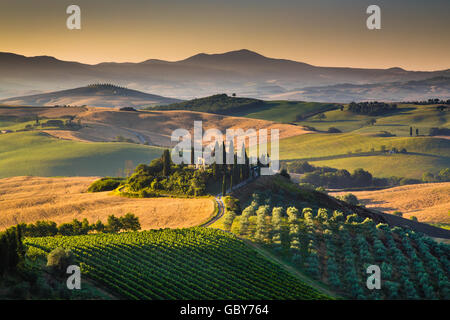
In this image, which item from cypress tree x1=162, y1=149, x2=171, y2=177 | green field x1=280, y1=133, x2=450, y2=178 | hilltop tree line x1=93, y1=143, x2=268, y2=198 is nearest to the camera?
hilltop tree line x1=93, y1=143, x2=268, y2=198

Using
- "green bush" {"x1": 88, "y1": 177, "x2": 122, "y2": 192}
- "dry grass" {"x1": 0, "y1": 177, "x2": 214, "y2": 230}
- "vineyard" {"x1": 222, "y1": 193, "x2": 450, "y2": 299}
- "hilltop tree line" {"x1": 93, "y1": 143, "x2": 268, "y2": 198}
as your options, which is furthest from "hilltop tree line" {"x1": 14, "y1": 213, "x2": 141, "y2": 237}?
"green bush" {"x1": 88, "y1": 177, "x2": 122, "y2": 192}

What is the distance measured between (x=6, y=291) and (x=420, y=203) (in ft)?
376

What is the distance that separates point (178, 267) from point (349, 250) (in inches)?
879

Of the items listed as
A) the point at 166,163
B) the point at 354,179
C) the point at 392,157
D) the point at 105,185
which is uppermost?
the point at 166,163

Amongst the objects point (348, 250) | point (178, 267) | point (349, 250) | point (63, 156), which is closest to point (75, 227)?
point (178, 267)

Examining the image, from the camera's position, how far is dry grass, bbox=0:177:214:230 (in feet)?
229

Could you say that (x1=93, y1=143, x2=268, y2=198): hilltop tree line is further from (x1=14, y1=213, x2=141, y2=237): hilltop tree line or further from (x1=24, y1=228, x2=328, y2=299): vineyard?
(x1=24, y1=228, x2=328, y2=299): vineyard

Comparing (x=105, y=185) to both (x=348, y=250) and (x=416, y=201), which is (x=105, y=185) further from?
(x=416, y=201)

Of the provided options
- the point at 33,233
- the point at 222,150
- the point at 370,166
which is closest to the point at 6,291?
the point at 33,233

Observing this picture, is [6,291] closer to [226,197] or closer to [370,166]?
[226,197]

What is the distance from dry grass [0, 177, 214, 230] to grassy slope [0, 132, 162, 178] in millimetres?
41076

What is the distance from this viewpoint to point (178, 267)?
44.3 metres

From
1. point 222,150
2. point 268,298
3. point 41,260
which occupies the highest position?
point 222,150
